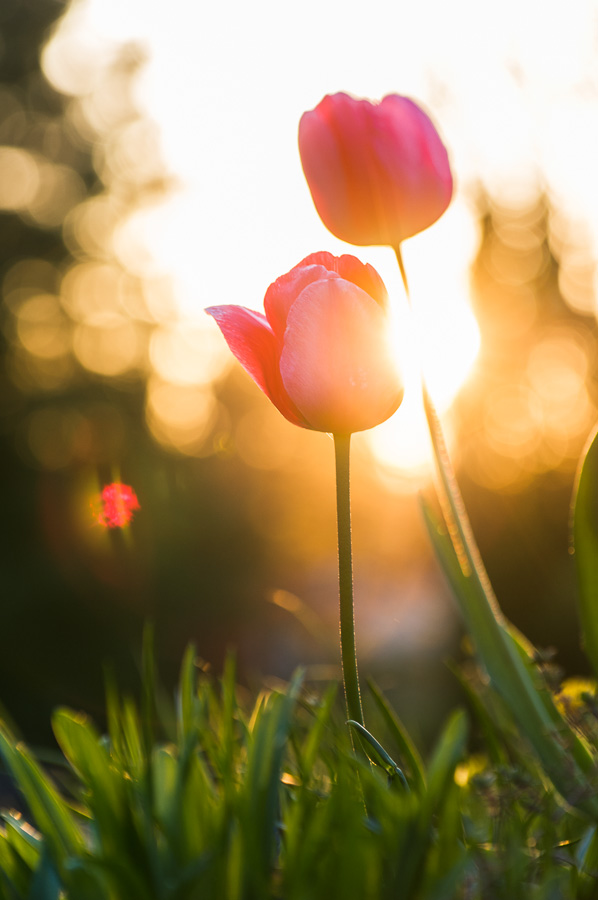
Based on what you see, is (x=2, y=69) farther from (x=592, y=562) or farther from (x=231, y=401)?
(x=592, y=562)

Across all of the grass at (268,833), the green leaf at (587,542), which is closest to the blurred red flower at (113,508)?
the grass at (268,833)

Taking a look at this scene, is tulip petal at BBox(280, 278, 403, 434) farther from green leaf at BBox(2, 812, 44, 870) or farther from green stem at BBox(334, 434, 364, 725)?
green leaf at BBox(2, 812, 44, 870)

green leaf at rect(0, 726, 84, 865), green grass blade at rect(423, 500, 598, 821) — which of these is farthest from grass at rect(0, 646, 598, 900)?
green grass blade at rect(423, 500, 598, 821)

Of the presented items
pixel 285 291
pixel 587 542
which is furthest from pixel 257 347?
pixel 587 542

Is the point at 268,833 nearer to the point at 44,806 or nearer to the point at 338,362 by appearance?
the point at 44,806

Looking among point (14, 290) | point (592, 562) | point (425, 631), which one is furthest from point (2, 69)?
point (592, 562)

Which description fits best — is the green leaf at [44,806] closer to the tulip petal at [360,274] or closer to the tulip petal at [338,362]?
the tulip petal at [338,362]
